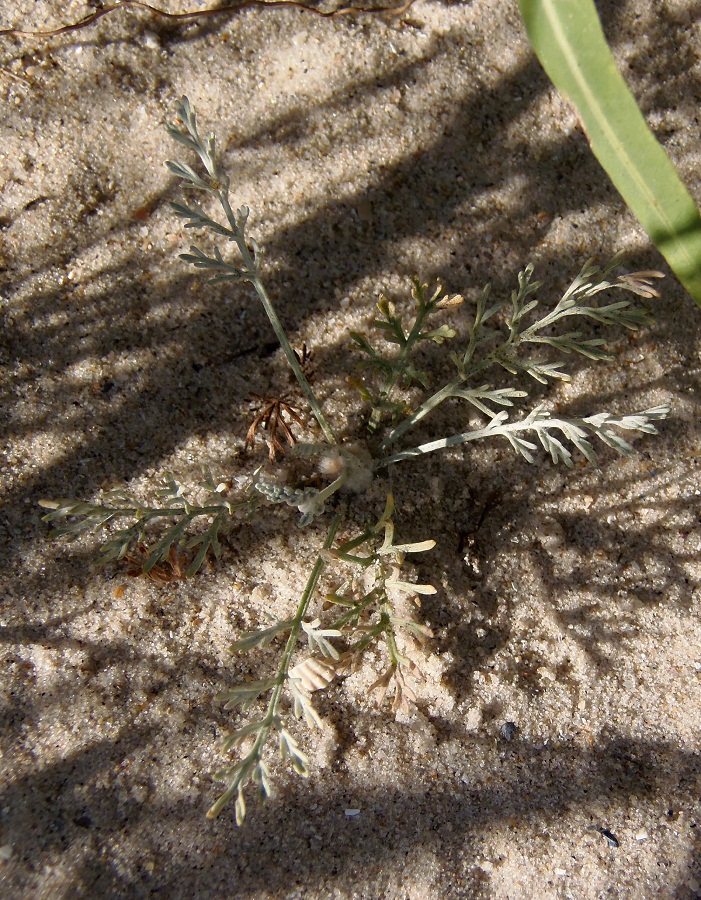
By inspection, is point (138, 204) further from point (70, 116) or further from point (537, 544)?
point (537, 544)

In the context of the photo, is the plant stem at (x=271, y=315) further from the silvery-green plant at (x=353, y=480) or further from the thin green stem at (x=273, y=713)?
the thin green stem at (x=273, y=713)

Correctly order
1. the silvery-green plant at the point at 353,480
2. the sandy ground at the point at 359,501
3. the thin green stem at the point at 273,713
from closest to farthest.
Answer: the thin green stem at the point at 273,713 → the silvery-green plant at the point at 353,480 → the sandy ground at the point at 359,501

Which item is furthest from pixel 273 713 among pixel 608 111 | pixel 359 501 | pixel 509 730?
pixel 608 111

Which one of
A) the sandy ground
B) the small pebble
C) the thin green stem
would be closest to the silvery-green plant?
the thin green stem

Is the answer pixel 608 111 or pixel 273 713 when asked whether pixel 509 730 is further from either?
pixel 608 111

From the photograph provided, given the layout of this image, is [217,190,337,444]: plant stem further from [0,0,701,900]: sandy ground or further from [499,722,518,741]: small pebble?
[499,722,518,741]: small pebble

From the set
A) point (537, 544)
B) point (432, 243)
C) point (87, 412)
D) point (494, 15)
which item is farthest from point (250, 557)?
point (494, 15)

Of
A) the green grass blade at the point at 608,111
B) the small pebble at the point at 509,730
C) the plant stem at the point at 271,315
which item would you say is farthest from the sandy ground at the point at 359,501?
the green grass blade at the point at 608,111
